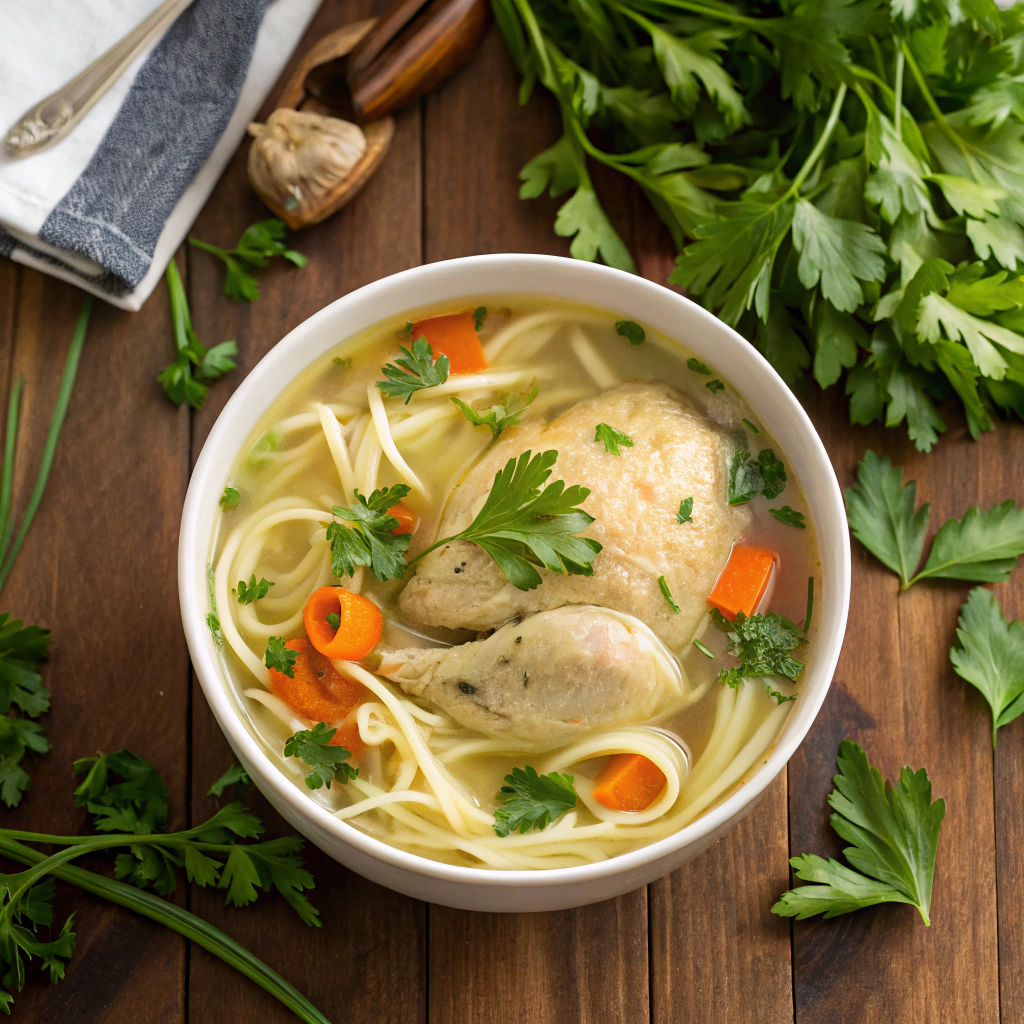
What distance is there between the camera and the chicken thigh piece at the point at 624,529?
2244mm

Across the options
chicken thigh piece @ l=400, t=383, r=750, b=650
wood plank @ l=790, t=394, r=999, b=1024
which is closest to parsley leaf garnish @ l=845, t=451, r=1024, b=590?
wood plank @ l=790, t=394, r=999, b=1024

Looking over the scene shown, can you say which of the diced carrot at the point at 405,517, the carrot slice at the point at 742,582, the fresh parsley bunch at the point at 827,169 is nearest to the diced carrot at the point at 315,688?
the diced carrot at the point at 405,517

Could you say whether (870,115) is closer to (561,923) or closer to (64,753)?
(561,923)

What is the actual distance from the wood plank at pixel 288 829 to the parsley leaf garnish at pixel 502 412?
68cm

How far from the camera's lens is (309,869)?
103 inches

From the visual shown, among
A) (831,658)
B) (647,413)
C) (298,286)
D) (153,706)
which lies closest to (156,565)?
(153,706)

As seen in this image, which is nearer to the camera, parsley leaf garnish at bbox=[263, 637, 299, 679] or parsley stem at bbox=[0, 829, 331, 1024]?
parsley leaf garnish at bbox=[263, 637, 299, 679]

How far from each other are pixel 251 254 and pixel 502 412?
94 cm

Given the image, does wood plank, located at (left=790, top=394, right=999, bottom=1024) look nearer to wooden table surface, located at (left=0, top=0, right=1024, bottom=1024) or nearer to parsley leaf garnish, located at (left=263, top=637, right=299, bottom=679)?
wooden table surface, located at (left=0, top=0, right=1024, bottom=1024)

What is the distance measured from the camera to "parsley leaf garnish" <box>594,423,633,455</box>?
7.56 feet

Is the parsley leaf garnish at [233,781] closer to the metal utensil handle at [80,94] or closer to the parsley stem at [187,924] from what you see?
the parsley stem at [187,924]

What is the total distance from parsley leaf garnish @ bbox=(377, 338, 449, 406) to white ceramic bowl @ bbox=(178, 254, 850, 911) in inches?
4.6

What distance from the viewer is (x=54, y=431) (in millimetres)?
2832

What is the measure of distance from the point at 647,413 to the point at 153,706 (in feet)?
5.01
